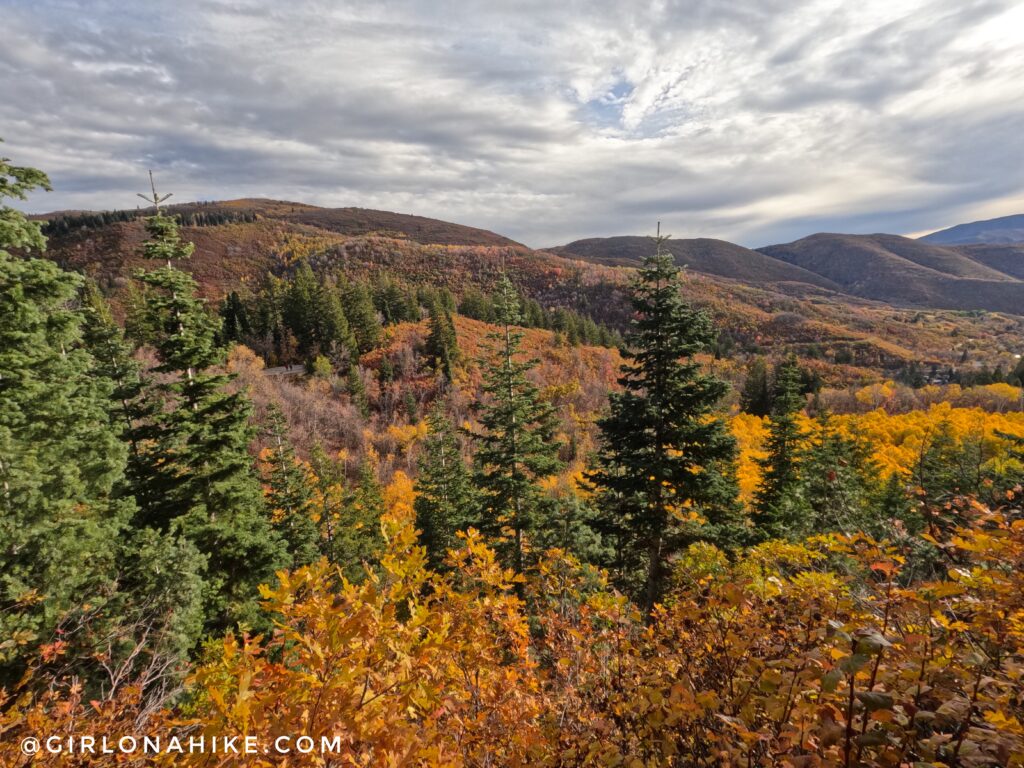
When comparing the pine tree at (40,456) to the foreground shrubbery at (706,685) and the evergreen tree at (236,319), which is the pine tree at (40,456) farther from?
the evergreen tree at (236,319)

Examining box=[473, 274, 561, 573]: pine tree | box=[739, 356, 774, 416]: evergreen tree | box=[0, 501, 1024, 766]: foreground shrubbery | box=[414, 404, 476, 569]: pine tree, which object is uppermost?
box=[0, 501, 1024, 766]: foreground shrubbery

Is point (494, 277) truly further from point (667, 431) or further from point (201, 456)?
point (667, 431)

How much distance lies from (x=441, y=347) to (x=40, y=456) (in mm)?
59119

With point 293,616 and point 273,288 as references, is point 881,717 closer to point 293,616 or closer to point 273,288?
point 293,616

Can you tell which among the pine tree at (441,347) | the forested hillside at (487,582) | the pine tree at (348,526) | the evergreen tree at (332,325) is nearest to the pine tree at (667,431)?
the forested hillside at (487,582)

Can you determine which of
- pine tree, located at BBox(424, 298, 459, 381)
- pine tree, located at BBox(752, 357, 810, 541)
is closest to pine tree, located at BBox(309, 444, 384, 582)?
pine tree, located at BBox(752, 357, 810, 541)

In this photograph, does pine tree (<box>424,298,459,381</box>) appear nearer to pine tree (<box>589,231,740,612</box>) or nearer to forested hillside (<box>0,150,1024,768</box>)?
forested hillside (<box>0,150,1024,768</box>)

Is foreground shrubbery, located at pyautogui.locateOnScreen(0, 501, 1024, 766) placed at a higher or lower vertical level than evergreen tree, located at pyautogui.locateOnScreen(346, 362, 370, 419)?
higher

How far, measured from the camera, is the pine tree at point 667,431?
11500 mm

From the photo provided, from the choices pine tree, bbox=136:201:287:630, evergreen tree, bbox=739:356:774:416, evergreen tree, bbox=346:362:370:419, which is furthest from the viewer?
evergreen tree, bbox=739:356:774:416

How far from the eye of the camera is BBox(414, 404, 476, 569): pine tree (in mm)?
24453

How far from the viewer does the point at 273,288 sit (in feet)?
241

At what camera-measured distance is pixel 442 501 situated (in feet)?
82.8

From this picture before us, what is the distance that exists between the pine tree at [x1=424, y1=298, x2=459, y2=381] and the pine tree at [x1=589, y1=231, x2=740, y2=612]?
56.6 m
